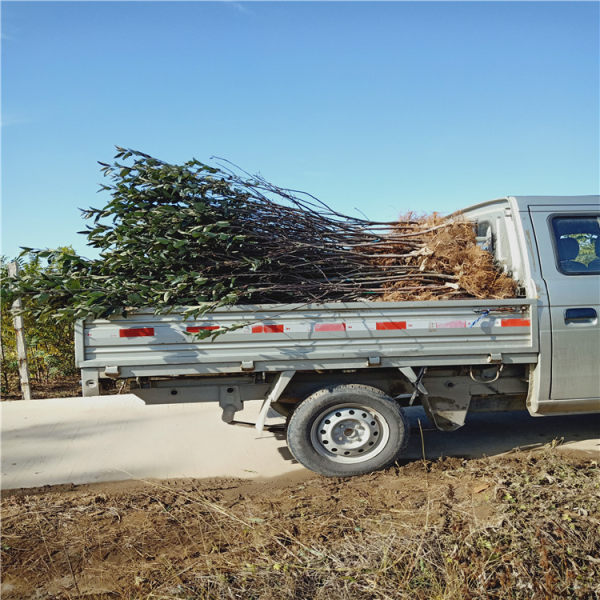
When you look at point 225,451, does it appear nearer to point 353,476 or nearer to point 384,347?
point 353,476

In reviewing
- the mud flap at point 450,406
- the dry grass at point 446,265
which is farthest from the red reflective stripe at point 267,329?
the mud flap at point 450,406

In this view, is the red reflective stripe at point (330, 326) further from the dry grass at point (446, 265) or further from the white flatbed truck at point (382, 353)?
the dry grass at point (446, 265)

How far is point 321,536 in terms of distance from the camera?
3.71 metres

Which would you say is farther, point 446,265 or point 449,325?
point 446,265

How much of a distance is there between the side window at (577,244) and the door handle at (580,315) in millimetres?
339

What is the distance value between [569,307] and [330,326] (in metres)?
2.14

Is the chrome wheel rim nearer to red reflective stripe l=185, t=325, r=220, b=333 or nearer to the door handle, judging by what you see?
red reflective stripe l=185, t=325, r=220, b=333

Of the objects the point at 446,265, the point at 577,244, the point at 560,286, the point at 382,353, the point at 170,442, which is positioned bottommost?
the point at 170,442

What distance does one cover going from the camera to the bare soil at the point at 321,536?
3.07 meters

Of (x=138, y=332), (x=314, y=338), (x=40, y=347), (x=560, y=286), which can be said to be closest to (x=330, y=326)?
(x=314, y=338)

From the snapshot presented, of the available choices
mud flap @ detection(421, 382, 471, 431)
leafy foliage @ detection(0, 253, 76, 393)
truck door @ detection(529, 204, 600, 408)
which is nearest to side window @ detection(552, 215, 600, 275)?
truck door @ detection(529, 204, 600, 408)

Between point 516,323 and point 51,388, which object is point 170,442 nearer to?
point 516,323

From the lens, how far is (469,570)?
3.11 m

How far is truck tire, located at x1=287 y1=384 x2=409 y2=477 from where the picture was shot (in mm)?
4785
